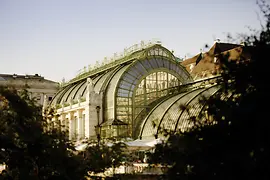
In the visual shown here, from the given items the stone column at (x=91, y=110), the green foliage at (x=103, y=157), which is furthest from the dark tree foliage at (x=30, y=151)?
the stone column at (x=91, y=110)

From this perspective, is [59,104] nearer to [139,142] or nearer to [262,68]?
[139,142]

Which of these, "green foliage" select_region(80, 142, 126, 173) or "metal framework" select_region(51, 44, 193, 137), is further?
"metal framework" select_region(51, 44, 193, 137)

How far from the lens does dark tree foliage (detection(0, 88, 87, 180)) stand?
20.5m

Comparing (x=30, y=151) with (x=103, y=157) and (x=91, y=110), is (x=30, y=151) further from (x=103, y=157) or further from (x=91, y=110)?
(x=91, y=110)

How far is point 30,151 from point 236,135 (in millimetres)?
11309

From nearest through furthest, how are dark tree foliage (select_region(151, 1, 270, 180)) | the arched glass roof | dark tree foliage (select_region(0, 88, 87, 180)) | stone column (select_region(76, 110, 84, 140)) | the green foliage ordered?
dark tree foliage (select_region(151, 1, 270, 180)) → dark tree foliage (select_region(0, 88, 87, 180)) → the green foliage → the arched glass roof → stone column (select_region(76, 110, 84, 140))

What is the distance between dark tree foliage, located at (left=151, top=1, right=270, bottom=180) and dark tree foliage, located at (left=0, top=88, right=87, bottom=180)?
8040 millimetres

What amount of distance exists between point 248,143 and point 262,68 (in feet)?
6.69

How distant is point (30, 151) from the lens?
69.4 ft

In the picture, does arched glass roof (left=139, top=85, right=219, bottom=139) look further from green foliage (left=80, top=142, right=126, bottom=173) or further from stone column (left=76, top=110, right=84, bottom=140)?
stone column (left=76, top=110, right=84, bottom=140)

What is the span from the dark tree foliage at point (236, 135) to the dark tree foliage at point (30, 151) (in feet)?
26.4

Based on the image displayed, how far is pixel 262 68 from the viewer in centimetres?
1260

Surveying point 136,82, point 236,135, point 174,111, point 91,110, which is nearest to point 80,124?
point 91,110

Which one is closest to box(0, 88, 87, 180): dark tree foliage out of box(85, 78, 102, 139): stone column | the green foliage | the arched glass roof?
the green foliage
